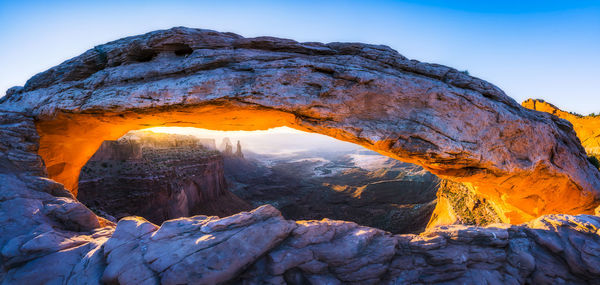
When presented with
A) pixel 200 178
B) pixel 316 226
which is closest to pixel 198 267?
pixel 316 226

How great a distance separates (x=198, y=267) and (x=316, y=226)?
114 inches

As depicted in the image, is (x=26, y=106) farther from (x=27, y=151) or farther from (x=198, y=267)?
(x=198, y=267)

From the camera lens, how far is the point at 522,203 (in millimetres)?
9297

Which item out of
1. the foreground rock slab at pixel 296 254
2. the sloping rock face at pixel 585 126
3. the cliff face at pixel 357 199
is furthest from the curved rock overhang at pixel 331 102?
the cliff face at pixel 357 199

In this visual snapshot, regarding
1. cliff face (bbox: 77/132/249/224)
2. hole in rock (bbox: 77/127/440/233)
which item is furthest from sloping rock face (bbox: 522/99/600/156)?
cliff face (bbox: 77/132/249/224)

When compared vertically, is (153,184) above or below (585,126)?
below

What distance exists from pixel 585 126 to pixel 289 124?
21248 mm

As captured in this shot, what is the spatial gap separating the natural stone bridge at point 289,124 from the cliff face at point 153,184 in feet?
21.0

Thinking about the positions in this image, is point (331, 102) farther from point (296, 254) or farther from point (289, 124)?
point (296, 254)

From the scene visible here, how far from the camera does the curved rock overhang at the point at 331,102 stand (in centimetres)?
686

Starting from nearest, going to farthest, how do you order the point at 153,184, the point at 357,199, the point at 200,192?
the point at 153,184 < the point at 200,192 < the point at 357,199

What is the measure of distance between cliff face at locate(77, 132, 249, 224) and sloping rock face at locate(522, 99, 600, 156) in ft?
Answer: 102

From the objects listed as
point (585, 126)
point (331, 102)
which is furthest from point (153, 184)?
point (585, 126)

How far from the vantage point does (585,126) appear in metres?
13.4
